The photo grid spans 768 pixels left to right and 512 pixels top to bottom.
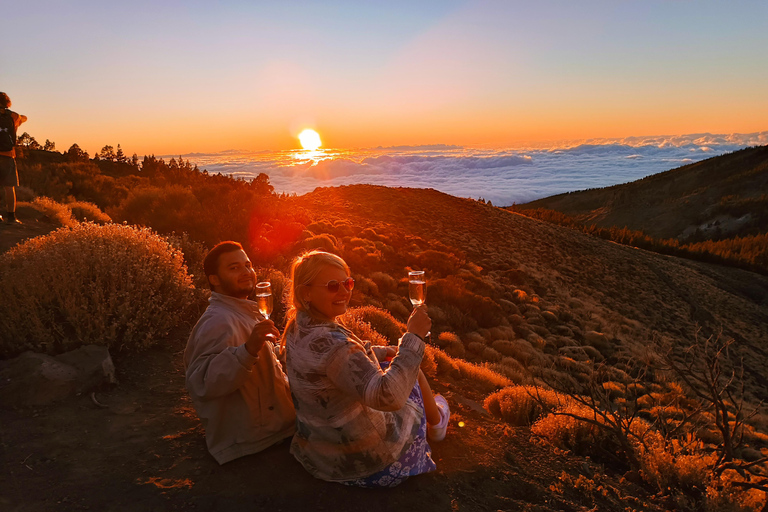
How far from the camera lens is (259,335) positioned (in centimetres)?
235

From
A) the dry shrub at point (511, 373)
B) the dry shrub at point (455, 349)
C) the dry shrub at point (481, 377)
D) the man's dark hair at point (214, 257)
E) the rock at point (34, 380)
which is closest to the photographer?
the man's dark hair at point (214, 257)

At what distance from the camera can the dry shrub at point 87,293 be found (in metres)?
4.36

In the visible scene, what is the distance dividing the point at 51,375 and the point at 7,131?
5.79 metres

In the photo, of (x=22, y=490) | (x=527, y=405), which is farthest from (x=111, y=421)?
(x=527, y=405)

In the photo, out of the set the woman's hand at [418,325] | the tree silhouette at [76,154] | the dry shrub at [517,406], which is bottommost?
the dry shrub at [517,406]

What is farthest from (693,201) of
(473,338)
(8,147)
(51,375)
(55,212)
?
(51,375)

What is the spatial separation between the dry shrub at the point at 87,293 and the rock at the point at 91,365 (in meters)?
0.18

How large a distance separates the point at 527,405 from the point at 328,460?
3264mm

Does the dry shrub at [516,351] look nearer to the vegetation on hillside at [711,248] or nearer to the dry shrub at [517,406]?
the dry shrub at [517,406]

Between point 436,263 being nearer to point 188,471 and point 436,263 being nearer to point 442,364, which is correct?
point 442,364

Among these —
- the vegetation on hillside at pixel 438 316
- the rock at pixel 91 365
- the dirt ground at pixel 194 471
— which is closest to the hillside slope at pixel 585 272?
the vegetation on hillside at pixel 438 316

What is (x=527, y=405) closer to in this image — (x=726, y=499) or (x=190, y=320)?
(x=726, y=499)

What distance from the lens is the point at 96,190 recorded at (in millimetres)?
15312

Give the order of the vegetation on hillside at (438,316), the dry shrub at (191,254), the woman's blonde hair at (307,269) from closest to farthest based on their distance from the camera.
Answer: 1. the woman's blonde hair at (307,269)
2. the vegetation on hillside at (438,316)
3. the dry shrub at (191,254)
